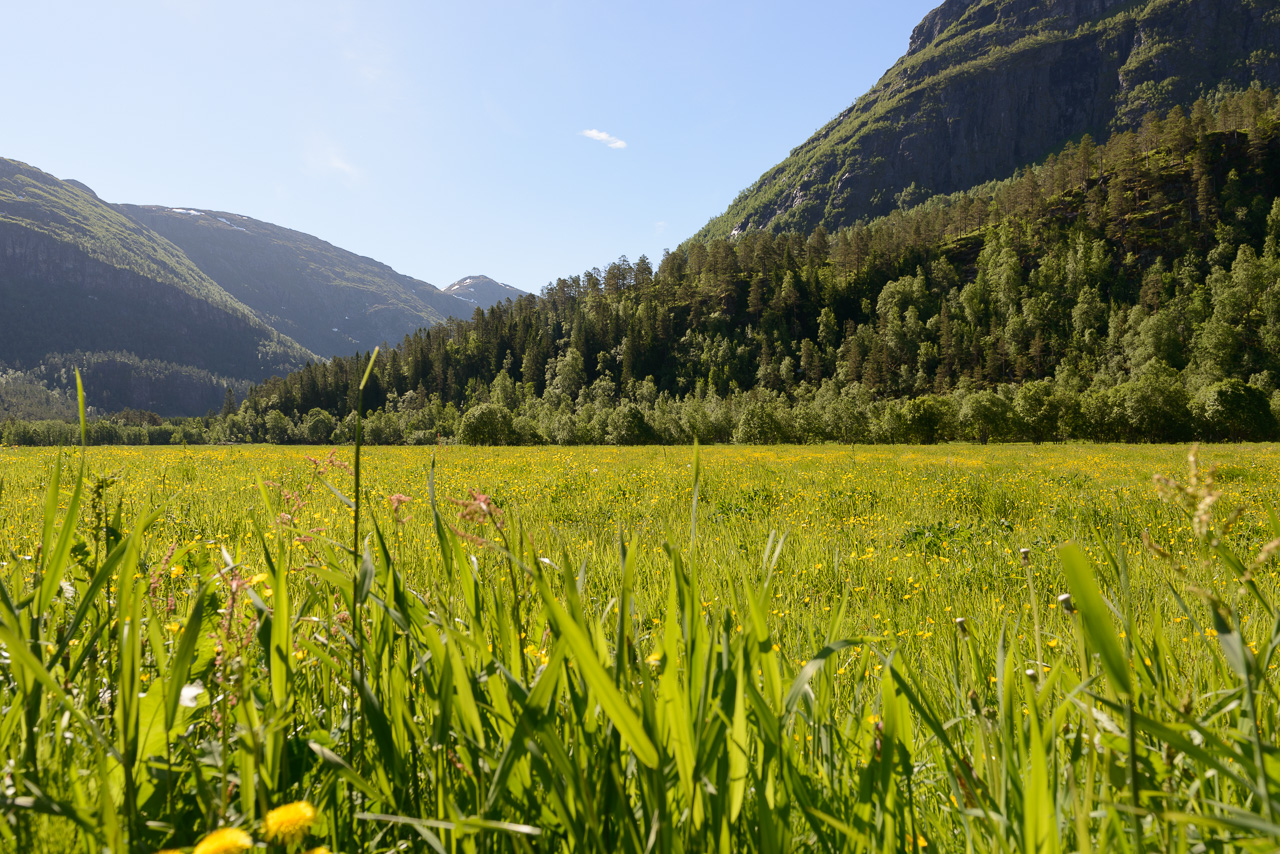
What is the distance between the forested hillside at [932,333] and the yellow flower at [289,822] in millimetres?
67087

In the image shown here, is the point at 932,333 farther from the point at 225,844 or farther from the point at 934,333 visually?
the point at 225,844

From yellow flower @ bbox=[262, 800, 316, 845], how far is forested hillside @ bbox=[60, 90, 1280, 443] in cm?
6709

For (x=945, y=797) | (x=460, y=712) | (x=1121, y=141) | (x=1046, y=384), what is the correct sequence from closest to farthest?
(x=460, y=712), (x=945, y=797), (x=1046, y=384), (x=1121, y=141)

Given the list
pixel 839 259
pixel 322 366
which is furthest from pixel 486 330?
pixel 839 259

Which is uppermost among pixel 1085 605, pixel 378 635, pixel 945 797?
pixel 1085 605

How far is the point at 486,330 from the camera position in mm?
139875

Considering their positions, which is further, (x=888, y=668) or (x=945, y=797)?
(x=945, y=797)

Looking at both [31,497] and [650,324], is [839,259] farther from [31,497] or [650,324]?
[31,497]

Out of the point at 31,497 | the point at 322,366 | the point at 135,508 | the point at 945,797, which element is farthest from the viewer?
the point at 322,366

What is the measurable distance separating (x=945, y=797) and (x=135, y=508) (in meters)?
8.28

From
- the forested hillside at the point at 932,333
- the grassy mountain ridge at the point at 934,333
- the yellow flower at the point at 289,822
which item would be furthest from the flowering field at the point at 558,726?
the forested hillside at the point at 932,333

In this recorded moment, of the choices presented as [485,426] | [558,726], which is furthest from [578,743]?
[485,426]

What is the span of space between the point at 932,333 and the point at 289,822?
114m

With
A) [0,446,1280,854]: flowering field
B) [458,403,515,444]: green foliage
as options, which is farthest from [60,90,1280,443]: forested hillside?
[0,446,1280,854]: flowering field
